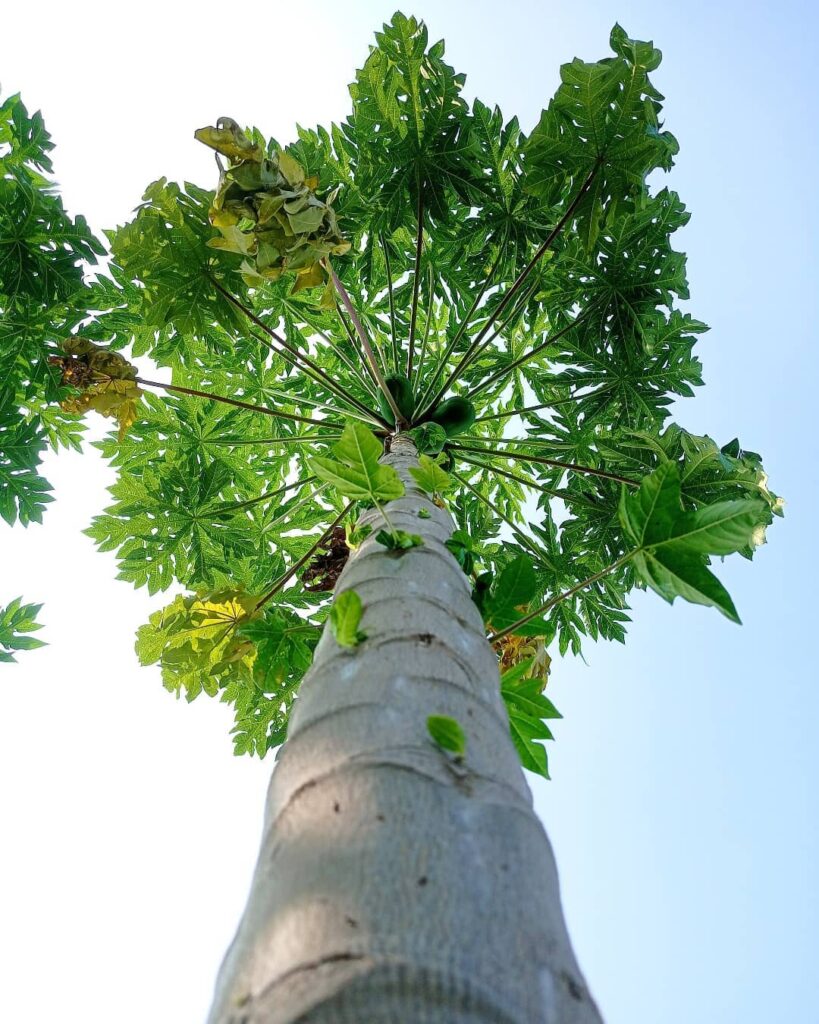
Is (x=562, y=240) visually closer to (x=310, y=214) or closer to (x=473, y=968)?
(x=310, y=214)

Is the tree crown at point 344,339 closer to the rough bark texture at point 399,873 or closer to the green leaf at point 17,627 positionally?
the green leaf at point 17,627

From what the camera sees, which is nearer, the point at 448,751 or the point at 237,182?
the point at 448,751

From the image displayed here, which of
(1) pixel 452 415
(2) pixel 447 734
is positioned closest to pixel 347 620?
(2) pixel 447 734

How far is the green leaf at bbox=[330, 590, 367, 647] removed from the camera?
4.04ft

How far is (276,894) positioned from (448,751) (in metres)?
0.27

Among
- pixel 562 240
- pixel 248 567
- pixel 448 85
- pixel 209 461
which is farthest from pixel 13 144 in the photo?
pixel 562 240

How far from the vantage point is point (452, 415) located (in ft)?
12.0

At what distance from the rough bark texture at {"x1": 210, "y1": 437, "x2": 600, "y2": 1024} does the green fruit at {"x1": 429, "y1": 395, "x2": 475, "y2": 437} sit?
2519 mm

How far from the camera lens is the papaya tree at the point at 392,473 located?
2.48 ft

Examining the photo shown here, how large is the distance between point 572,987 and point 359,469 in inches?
40.5

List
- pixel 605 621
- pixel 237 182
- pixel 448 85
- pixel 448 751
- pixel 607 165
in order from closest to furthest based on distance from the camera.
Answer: pixel 448 751 → pixel 237 182 → pixel 607 165 → pixel 448 85 → pixel 605 621

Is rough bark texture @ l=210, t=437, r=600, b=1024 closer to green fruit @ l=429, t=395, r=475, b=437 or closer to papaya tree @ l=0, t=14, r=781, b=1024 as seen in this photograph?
papaya tree @ l=0, t=14, r=781, b=1024

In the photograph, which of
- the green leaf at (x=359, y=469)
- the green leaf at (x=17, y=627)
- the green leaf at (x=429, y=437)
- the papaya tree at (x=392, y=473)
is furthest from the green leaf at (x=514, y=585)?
the green leaf at (x=17, y=627)

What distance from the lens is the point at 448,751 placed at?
3.11 ft
